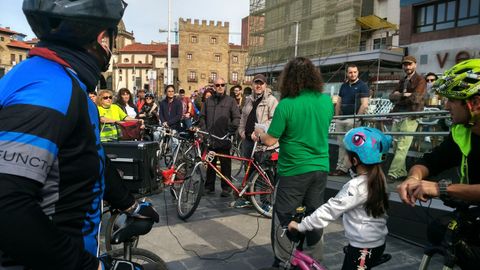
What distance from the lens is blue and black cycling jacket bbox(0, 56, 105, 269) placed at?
1.01 metres

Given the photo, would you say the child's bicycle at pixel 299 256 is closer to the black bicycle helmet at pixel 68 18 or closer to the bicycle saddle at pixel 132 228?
the bicycle saddle at pixel 132 228

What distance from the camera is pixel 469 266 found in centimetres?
174

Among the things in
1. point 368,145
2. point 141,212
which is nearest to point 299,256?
point 368,145

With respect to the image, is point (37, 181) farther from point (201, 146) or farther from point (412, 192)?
point (201, 146)

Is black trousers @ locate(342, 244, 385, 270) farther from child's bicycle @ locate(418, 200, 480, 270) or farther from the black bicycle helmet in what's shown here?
the black bicycle helmet

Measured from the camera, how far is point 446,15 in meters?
24.8

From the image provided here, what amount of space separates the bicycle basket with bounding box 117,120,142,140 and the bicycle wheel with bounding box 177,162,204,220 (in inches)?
43.3

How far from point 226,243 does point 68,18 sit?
3.81 meters

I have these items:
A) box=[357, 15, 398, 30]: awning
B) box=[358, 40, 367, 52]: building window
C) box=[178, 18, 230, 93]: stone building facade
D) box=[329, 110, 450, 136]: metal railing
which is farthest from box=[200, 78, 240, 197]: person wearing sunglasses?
box=[178, 18, 230, 93]: stone building facade

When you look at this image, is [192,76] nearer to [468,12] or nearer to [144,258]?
[468,12]

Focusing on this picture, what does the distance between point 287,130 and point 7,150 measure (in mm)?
2631

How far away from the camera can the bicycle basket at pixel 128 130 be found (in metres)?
5.83

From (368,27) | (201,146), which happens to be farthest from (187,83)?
(201,146)

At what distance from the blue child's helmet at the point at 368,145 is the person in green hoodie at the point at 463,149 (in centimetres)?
56
